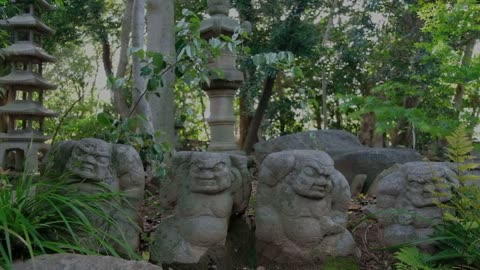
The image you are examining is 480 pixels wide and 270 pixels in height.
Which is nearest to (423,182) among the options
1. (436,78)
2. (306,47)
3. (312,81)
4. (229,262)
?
(229,262)

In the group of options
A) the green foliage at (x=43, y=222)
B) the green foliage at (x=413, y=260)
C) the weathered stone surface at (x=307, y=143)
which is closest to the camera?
the green foliage at (x=43, y=222)

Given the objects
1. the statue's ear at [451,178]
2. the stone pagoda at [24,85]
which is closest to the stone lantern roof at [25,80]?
the stone pagoda at [24,85]

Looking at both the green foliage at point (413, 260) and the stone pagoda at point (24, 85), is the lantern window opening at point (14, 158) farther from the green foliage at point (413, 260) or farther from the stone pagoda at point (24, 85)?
the green foliage at point (413, 260)

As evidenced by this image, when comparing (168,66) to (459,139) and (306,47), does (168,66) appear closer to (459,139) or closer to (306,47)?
(459,139)

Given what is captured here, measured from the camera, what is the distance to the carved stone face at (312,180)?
340 centimetres

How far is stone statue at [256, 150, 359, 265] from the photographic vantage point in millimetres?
3430

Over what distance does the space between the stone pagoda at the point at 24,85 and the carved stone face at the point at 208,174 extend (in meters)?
6.99

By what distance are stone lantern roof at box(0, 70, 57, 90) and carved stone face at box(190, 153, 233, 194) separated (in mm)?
7412

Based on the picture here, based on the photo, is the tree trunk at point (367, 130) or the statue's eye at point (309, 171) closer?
the statue's eye at point (309, 171)

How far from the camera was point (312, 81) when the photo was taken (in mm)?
15133

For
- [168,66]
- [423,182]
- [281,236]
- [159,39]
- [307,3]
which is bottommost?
[281,236]

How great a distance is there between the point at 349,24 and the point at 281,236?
9.67m

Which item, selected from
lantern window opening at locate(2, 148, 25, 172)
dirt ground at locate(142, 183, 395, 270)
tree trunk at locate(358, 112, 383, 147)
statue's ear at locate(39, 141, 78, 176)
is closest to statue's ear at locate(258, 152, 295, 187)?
dirt ground at locate(142, 183, 395, 270)

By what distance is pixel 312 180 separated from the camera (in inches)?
134
